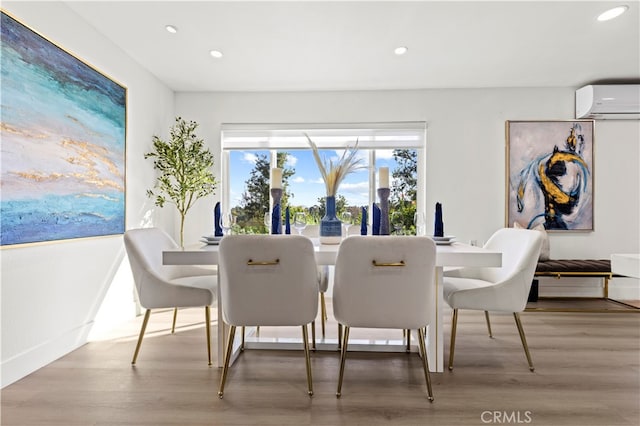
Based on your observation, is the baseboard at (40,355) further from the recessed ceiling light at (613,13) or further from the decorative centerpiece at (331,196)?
the recessed ceiling light at (613,13)

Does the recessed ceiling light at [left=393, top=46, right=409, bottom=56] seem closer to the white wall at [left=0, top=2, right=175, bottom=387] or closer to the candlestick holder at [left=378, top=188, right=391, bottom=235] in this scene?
the candlestick holder at [left=378, top=188, right=391, bottom=235]

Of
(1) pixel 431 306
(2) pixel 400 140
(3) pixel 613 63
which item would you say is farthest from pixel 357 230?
(3) pixel 613 63

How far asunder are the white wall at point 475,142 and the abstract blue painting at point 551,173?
9 cm

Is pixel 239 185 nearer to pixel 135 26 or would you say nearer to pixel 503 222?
pixel 135 26

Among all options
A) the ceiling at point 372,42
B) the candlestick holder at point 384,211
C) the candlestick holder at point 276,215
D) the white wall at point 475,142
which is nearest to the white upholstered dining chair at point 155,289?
the candlestick holder at point 276,215

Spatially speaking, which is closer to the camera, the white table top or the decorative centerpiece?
the white table top

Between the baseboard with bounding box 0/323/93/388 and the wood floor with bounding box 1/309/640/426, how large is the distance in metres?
0.06

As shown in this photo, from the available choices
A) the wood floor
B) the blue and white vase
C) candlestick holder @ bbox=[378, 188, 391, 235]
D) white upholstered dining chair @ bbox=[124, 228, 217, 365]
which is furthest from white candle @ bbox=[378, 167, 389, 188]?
white upholstered dining chair @ bbox=[124, 228, 217, 365]

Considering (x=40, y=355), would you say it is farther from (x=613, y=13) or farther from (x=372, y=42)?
(x=613, y=13)

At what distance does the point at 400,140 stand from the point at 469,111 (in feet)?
2.69

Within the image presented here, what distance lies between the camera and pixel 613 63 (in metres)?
3.45

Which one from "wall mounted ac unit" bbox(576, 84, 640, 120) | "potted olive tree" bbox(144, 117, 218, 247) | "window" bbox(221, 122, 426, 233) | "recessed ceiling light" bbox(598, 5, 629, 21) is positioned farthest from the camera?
"window" bbox(221, 122, 426, 233)

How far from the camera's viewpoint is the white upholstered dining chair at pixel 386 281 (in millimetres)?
1716

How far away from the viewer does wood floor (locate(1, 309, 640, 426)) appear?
168 cm
